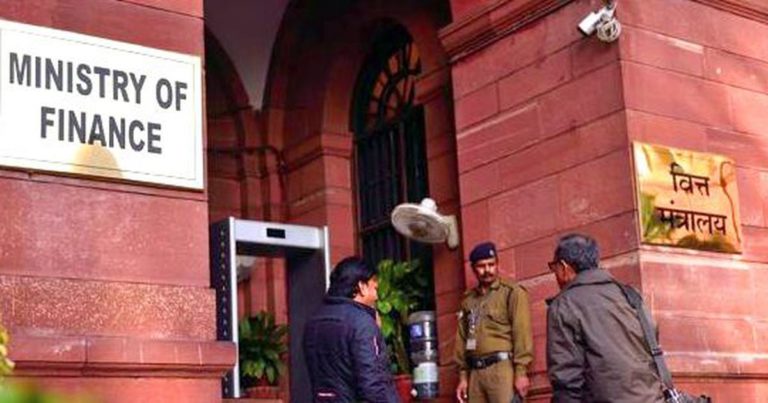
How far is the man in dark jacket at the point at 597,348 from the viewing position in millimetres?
5199

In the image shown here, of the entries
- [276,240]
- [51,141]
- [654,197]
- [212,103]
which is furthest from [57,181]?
[212,103]

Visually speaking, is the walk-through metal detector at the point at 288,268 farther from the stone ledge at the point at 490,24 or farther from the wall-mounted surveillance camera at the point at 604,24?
the wall-mounted surveillance camera at the point at 604,24

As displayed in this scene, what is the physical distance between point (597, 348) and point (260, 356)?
15.6 feet

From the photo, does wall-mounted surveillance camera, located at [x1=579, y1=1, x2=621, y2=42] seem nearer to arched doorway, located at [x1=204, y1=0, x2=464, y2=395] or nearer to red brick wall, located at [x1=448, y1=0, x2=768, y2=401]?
red brick wall, located at [x1=448, y1=0, x2=768, y2=401]

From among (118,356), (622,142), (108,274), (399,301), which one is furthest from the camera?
(399,301)

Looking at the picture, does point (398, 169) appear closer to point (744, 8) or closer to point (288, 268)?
point (288, 268)

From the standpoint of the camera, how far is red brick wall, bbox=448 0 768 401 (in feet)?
25.3

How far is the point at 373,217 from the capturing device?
38.3ft

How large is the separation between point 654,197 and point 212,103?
651 cm

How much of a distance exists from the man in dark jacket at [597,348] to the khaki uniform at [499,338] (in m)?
2.07

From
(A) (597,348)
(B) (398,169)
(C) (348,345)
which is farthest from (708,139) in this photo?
(C) (348,345)

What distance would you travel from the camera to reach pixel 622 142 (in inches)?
305

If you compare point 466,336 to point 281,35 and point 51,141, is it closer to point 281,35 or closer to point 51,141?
point 51,141

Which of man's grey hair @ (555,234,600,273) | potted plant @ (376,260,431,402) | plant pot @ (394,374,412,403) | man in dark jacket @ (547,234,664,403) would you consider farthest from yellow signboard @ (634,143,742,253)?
potted plant @ (376,260,431,402)
